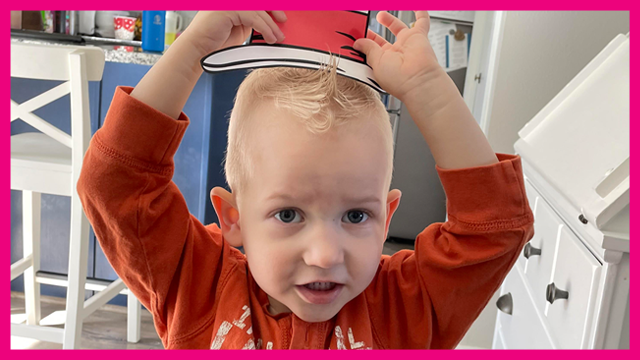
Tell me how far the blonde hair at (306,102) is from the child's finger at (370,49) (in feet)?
0.11

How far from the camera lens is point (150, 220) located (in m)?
0.51

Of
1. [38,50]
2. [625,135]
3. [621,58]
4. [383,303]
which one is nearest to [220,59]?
[383,303]

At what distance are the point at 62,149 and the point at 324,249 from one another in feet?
3.92

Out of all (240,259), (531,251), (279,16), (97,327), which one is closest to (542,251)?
(531,251)

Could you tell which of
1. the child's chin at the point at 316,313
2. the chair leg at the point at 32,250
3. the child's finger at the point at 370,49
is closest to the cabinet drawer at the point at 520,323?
the child's chin at the point at 316,313

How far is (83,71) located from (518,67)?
41.7 inches

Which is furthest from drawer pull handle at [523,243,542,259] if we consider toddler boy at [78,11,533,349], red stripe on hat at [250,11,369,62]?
red stripe on hat at [250,11,369,62]

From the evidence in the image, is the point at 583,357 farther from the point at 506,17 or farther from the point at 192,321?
the point at 506,17

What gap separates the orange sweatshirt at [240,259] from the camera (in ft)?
1.58

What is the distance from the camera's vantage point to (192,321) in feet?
1.84

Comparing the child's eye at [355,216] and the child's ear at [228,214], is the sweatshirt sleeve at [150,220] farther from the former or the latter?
the child's eye at [355,216]

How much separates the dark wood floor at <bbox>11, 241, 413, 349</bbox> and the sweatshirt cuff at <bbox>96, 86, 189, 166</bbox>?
1.29 m

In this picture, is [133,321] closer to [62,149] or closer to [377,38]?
[62,149]

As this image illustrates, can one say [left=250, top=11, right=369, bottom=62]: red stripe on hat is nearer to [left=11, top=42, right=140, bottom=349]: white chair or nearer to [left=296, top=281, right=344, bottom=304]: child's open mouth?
[left=296, top=281, right=344, bottom=304]: child's open mouth
